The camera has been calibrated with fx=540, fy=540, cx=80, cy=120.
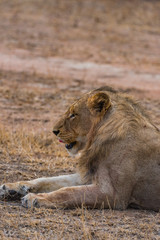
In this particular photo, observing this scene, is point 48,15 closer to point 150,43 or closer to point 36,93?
point 150,43

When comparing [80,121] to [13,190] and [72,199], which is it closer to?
[72,199]

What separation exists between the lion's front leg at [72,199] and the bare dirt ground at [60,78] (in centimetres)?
7

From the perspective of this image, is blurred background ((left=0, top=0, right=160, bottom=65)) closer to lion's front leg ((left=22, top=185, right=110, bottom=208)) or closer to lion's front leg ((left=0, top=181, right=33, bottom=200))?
lion's front leg ((left=0, top=181, right=33, bottom=200))

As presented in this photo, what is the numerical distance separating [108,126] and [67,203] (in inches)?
30.2

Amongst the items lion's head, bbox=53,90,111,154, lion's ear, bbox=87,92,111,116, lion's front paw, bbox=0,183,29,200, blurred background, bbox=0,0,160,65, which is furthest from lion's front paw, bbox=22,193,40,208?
blurred background, bbox=0,0,160,65

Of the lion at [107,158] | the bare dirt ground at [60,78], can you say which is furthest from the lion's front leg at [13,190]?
the bare dirt ground at [60,78]

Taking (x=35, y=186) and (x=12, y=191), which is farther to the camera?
(x=35, y=186)

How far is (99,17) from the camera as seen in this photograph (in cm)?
1916

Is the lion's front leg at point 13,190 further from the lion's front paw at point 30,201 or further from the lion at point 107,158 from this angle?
the lion's front paw at point 30,201

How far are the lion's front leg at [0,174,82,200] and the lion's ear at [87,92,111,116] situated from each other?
0.75 metres

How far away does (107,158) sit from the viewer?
471cm

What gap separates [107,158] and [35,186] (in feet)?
2.68

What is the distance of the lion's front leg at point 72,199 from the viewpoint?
462 centimetres

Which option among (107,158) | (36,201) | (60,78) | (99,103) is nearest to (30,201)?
(36,201)
